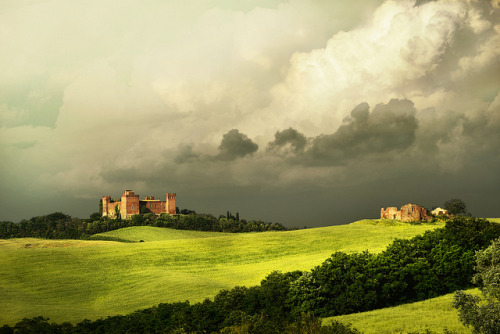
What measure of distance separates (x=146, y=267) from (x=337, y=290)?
43982 mm

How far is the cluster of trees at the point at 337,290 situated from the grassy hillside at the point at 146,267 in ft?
38.2

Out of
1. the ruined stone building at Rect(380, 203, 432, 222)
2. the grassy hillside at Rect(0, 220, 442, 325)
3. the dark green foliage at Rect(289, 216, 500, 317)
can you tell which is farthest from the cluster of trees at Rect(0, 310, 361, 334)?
the ruined stone building at Rect(380, 203, 432, 222)

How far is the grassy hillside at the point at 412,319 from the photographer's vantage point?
29.5 m

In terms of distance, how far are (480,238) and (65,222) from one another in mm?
167522

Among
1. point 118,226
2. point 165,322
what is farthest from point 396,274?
point 118,226

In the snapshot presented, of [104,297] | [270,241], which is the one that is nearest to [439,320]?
[104,297]

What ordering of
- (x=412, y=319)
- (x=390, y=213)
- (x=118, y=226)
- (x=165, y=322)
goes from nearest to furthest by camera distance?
(x=412, y=319) → (x=165, y=322) → (x=390, y=213) → (x=118, y=226)

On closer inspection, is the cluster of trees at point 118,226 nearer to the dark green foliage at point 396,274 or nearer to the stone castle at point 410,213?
the stone castle at point 410,213

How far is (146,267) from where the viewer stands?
7588cm

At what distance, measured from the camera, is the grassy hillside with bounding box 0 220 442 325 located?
176ft

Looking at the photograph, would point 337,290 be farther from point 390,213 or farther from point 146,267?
point 390,213

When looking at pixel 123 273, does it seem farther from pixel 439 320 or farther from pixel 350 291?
pixel 439 320

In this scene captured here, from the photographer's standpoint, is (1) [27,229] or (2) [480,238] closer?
(2) [480,238]

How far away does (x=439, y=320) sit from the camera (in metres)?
31.1
